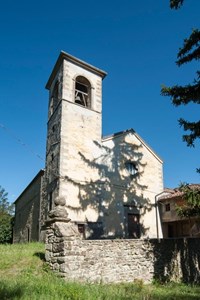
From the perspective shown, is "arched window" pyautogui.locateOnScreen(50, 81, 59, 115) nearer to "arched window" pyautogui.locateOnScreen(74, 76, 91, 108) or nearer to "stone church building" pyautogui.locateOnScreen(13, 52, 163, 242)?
"stone church building" pyautogui.locateOnScreen(13, 52, 163, 242)

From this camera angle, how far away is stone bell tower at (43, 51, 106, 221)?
15.3 m

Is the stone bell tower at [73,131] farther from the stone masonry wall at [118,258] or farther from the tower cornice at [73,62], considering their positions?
the stone masonry wall at [118,258]

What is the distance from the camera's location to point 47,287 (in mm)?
6055

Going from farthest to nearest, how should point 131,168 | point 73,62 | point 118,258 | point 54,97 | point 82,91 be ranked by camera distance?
point 54,97 → point 82,91 → point 131,168 → point 73,62 → point 118,258

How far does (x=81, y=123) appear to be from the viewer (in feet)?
55.9

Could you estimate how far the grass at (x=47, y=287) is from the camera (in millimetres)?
5629

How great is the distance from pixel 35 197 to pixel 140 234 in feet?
27.3

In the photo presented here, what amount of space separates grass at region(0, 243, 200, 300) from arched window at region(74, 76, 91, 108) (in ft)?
35.5

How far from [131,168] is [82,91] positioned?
6.39 meters

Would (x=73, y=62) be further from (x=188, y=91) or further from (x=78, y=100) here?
(x=188, y=91)

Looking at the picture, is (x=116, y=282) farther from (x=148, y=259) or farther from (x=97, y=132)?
(x=97, y=132)

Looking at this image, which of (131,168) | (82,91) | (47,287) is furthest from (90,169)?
(47,287)

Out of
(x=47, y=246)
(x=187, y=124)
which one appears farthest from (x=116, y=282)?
(x=187, y=124)

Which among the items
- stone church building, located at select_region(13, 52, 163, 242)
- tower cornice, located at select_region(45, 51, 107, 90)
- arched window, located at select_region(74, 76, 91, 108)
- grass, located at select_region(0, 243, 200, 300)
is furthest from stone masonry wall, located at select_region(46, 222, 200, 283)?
tower cornice, located at select_region(45, 51, 107, 90)
